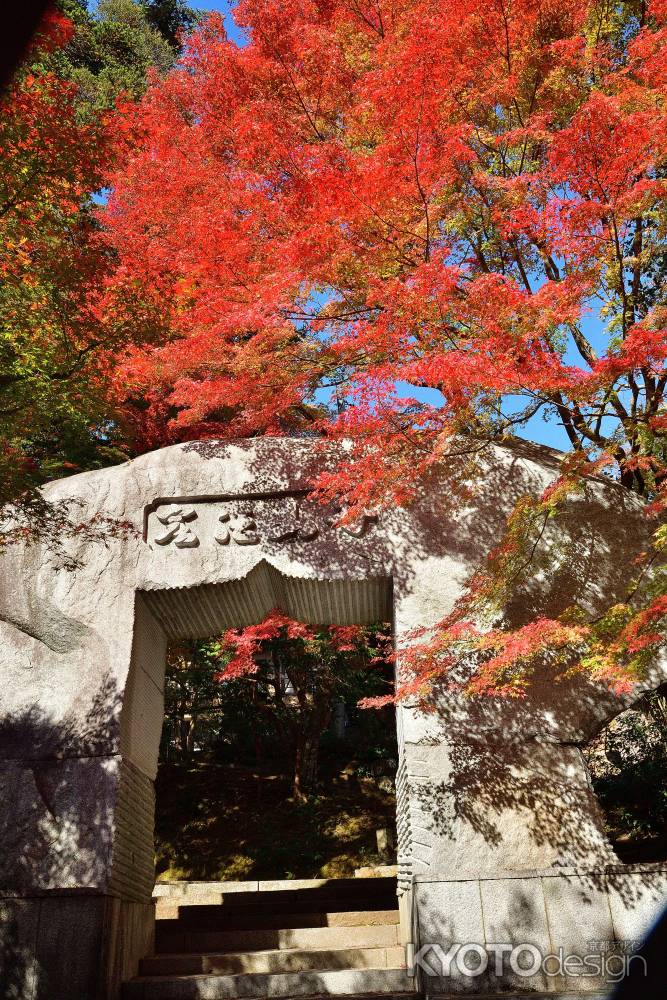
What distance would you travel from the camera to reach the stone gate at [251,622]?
6.13 meters

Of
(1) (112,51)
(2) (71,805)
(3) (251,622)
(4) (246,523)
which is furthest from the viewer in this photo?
(1) (112,51)

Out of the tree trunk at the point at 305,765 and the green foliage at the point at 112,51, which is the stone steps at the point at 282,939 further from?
the green foliage at the point at 112,51

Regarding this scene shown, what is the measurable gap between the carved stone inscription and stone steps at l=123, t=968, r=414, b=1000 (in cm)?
388

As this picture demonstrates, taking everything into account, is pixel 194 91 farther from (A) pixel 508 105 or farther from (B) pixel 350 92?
(A) pixel 508 105

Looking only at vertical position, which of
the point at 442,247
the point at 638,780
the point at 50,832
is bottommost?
the point at 50,832

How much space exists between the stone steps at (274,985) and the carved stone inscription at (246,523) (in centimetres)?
388

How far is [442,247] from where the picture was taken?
7918mm

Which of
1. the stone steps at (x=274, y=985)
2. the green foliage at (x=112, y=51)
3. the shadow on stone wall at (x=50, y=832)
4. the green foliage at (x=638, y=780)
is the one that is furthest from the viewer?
the green foliage at (x=112, y=51)

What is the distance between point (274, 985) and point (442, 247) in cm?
722

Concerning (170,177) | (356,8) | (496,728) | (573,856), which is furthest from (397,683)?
(170,177)

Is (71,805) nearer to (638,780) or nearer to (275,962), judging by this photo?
(275,962)

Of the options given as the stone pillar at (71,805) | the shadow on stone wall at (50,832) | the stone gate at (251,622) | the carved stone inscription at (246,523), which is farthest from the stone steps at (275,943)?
the carved stone inscription at (246,523)

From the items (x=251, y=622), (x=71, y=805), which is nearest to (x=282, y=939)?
(x=71, y=805)

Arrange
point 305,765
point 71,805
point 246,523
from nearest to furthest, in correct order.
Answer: point 71,805 → point 246,523 → point 305,765
